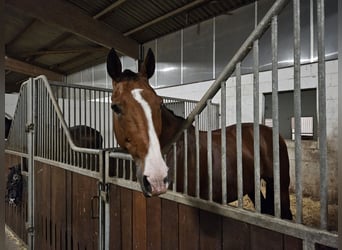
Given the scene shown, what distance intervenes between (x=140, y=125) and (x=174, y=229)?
1.37 feet

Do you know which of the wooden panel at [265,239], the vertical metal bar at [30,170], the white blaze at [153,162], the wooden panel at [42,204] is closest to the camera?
the wooden panel at [265,239]

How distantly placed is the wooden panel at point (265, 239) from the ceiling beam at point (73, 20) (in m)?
3.50

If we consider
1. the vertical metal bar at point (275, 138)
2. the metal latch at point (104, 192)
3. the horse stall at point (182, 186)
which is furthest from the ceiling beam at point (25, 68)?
the vertical metal bar at point (275, 138)

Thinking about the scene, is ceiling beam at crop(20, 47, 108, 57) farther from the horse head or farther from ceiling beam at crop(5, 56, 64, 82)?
the horse head

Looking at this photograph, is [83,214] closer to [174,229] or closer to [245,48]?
[174,229]

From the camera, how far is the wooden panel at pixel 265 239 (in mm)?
689

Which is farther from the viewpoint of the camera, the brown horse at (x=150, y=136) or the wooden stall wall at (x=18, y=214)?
the wooden stall wall at (x=18, y=214)

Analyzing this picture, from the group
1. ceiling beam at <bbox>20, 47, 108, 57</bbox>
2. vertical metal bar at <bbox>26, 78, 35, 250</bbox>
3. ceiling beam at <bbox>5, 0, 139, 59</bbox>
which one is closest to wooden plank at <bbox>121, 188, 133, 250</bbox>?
vertical metal bar at <bbox>26, 78, 35, 250</bbox>

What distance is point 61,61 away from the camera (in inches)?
268

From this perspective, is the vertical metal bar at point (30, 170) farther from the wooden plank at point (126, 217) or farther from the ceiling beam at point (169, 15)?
the ceiling beam at point (169, 15)

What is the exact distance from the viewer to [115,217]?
1260 millimetres

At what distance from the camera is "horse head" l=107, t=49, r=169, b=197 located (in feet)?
2.64

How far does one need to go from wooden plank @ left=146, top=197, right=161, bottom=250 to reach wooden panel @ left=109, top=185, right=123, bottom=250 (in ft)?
0.73

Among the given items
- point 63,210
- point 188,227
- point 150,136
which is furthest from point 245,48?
point 63,210
